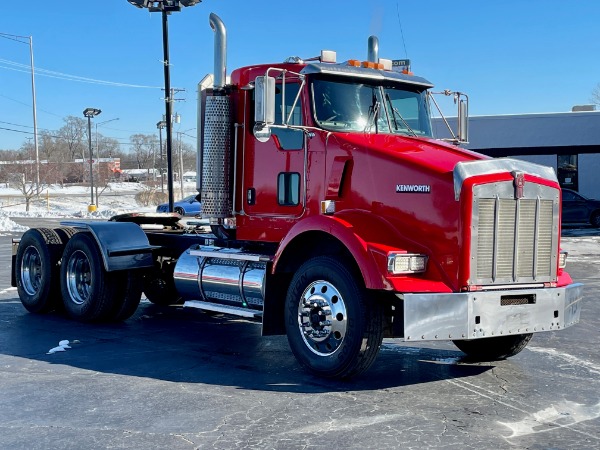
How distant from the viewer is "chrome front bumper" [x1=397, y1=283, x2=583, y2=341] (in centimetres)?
634

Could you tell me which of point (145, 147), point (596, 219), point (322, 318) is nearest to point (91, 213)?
point (596, 219)

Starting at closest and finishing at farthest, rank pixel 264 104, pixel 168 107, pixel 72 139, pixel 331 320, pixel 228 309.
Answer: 1. pixel 331 320
2. pixel 264 104
3. pixel 228 309
4. pixel 168 107
5. pixel 72 139

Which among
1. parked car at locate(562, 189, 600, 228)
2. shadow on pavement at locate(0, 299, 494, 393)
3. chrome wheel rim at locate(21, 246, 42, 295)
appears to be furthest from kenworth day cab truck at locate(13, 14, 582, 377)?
parked car at locate(562, 189, 600, 228)

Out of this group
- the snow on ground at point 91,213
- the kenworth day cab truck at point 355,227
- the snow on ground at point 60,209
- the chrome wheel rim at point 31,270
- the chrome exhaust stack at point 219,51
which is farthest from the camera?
the snow on ground at point 60,209

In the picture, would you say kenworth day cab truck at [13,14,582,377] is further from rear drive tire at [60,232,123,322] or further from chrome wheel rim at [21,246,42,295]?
chrome wheel rim at [21,246,42,295]

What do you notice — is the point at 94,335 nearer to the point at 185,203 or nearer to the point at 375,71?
the point at 375,71

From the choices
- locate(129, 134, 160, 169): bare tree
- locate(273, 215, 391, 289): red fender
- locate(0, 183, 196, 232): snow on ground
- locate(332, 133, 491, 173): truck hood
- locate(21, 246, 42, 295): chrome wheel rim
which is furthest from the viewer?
locate(129, 134, 160, 169): bare tree

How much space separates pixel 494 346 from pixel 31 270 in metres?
6.64

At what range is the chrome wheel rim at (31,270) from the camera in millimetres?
11047

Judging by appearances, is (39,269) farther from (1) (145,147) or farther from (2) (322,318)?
(1) (145,147)

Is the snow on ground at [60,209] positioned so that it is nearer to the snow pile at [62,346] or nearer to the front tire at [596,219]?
the front tire at [596,219]

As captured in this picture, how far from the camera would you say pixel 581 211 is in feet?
98.5

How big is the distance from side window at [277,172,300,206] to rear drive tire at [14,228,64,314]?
4090mm

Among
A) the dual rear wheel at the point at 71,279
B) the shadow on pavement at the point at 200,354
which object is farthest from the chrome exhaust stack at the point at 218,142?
the dual rear wheel at the point at 71,279
